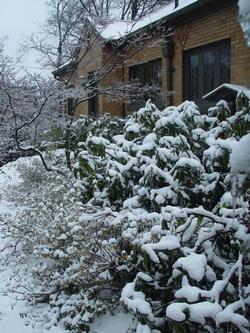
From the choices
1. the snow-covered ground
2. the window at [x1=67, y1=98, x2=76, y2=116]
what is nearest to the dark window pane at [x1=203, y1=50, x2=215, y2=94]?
the window at [x1=67, y1=98, x2=76, y2=116]

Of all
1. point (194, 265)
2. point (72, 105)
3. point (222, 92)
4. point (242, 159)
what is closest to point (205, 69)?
point (72, 105)

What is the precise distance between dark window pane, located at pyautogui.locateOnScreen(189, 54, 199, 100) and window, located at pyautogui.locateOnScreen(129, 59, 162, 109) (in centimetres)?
115

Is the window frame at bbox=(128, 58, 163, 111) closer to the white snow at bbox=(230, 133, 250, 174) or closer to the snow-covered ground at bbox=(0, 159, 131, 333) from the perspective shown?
the snow-covered ground at bbox=(0, 159, 131, 333)

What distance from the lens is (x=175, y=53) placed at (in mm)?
14102

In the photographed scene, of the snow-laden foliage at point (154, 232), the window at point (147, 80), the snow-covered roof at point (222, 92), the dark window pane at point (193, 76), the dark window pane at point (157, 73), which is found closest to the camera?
the snow-laden foliage at point (154, 232)

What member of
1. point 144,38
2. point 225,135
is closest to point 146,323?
point 225,135

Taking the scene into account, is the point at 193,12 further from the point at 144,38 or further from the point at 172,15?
the point at 144,38

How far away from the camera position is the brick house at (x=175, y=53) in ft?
38.3

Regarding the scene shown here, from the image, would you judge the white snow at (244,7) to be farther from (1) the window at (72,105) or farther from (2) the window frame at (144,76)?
(2) the window frame at (144,76)

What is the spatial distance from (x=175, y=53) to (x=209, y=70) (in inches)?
65.0

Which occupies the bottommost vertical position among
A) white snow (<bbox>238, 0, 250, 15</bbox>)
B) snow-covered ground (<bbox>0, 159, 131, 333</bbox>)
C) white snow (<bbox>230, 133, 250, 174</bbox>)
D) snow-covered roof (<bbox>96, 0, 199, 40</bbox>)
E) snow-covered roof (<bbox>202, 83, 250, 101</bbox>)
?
snow-covered ground (<bbox>0, 159, 131, 333</bbox>)

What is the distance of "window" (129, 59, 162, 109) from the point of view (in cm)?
1502

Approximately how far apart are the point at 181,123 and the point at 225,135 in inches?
22.0

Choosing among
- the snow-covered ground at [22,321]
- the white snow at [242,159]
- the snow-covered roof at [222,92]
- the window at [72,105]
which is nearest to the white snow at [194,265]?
the snow-covered ground at [22,321]
